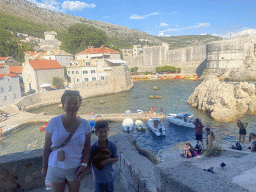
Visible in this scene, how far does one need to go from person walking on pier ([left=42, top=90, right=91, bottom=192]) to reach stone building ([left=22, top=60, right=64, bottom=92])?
27.8m

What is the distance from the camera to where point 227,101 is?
60.7 ft

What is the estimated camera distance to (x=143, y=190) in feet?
8.21

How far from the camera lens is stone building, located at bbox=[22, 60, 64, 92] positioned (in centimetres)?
2686

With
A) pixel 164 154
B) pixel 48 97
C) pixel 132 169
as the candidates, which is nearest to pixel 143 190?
pixel 132 169

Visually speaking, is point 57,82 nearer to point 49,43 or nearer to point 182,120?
point 182,120

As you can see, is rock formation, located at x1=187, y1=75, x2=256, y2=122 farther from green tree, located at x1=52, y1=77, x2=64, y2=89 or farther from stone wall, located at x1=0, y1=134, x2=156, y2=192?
green tree, located at x1=52, y1=77, x2=64, y2=89

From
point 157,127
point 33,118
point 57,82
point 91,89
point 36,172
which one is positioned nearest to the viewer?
point 36,172

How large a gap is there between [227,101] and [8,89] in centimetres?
2450

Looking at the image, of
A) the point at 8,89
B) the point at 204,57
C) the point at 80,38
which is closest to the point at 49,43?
the point at 80,38

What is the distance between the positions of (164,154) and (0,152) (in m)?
11.0

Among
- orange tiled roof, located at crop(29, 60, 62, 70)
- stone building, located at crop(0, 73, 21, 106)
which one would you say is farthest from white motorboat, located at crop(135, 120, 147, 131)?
orange tiled roof, located at crop(29, 60, 62, 70)

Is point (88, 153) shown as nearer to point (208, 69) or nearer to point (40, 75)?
point (40, 75)

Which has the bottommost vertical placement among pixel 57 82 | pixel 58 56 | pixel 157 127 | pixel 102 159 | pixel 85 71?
pixel 157 127

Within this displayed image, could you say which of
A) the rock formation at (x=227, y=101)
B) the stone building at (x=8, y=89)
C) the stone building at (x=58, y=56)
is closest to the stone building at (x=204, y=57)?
the rock formation at (x=227, y=101)
